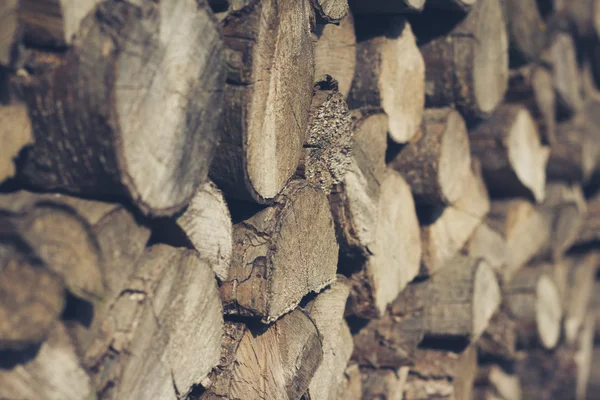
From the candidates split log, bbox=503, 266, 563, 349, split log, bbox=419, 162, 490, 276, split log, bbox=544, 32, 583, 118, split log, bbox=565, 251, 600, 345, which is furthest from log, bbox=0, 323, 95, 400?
split log, bbox=565, 251, 600, 345

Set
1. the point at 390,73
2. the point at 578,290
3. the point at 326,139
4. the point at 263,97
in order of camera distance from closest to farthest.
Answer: the point at 263,97 → the point at 326,139 → the point at 390,73 → the point at 578,290

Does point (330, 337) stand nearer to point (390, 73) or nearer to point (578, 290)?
point (390, 73)

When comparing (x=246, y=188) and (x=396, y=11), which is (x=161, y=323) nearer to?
(x=246, y=188)

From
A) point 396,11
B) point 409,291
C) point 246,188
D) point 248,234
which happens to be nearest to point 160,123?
point 246,188

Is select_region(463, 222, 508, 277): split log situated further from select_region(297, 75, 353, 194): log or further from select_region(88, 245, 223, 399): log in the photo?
select_region(88, 245, 223, 399): log

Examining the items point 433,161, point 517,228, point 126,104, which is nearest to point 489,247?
point 517,228
